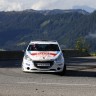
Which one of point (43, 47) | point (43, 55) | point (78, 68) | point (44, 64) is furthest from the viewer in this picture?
point (78, 68)

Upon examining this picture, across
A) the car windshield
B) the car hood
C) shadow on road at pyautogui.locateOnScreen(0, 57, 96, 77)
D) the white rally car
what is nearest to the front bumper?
the white rally car

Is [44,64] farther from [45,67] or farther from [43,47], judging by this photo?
[43,47]

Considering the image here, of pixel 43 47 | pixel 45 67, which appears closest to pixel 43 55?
pixel 45 67

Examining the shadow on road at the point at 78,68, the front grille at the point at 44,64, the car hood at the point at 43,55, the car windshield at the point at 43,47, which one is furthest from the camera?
the car windshield at the point at 43,47

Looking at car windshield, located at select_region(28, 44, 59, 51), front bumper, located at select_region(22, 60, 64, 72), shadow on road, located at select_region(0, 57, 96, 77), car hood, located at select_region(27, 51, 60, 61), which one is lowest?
shadow on road, located at select_region(0, 57, 96, 77)

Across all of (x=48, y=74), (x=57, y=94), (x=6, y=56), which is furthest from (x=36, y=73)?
(x=6, y=56)

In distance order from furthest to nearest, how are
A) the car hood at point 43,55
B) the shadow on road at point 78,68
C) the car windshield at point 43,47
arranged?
the car windshield at point 43,47
the shadow on road at point 78,68
the car hood at point 43,55

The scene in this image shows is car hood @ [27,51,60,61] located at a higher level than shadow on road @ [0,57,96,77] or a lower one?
higher

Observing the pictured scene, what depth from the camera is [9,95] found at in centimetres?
1309

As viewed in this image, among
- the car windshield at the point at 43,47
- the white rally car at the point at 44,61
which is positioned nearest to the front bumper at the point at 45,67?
the white rally car at the point at 44,61

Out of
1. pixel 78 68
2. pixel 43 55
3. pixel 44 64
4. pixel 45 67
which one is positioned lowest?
pixel 78 68

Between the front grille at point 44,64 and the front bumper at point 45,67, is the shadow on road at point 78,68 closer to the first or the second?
the front bumper at point 45,67

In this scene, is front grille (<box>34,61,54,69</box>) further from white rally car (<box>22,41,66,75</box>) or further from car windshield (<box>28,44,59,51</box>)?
car windshield (<box>28,44,59,51</box>)

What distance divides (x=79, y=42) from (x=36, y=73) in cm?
8296
